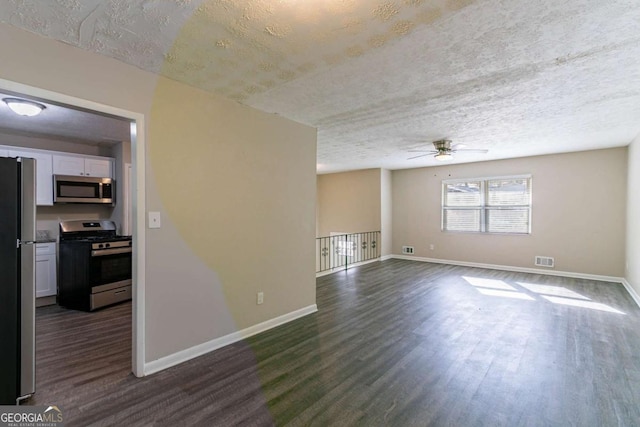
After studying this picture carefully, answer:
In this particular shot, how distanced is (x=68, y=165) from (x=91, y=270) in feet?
5.68

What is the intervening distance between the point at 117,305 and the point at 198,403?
3013 millimetres

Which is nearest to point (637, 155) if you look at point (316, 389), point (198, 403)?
point (316, 389)

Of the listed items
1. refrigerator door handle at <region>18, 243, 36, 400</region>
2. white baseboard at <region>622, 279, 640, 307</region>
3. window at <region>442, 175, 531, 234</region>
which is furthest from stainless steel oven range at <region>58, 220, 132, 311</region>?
white baseboard at <region>622, 279, 640, 307</region>

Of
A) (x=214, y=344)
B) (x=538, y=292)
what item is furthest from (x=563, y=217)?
(x=214, y=344)

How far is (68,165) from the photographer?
4.55 metres

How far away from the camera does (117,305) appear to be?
4332mm

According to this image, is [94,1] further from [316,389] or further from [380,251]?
[380,251]

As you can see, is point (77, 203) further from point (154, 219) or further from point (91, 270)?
point (154, 219)

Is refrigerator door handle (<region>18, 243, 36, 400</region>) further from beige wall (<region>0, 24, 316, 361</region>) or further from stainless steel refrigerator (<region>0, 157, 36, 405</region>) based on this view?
beige wall (<region>0, 24, 316, 361</region>)

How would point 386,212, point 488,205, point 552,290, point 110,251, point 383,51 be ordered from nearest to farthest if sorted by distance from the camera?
1. point 383,51
2. point 110,251
3. point 552,290
4. point 488,205
5. point 386,212

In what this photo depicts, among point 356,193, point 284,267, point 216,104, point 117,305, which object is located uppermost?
point 216,104

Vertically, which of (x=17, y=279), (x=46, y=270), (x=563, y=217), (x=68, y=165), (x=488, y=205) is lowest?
(x=46, y=270)

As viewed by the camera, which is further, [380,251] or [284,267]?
[380,251]

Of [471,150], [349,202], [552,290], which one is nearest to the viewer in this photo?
[552,290]
